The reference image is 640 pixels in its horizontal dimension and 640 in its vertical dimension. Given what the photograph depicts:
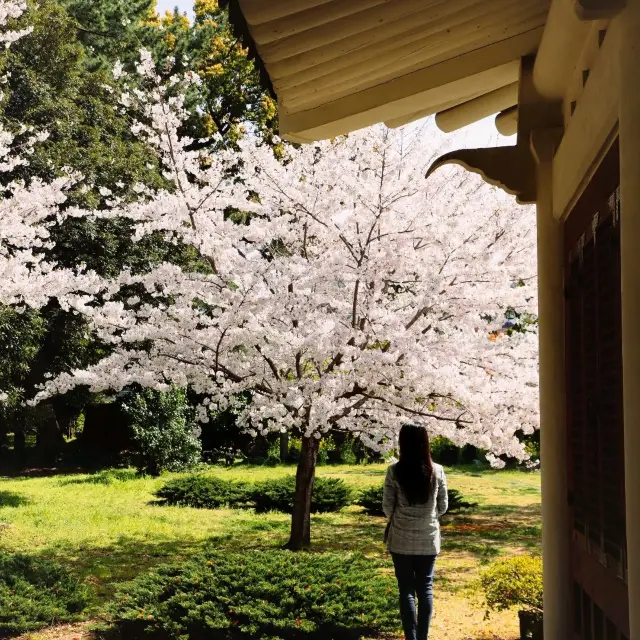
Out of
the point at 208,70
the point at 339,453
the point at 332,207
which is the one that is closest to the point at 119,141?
the point at 208,70

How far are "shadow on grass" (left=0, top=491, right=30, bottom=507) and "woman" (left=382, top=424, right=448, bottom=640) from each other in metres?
9.97

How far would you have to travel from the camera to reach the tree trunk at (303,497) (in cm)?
855

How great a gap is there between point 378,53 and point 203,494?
10.8m

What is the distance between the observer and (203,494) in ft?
40.6

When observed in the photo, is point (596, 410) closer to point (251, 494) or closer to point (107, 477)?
point (251, 494)

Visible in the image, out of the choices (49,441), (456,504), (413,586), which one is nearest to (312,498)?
(456,504)

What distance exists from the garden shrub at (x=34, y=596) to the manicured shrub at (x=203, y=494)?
5233 mm

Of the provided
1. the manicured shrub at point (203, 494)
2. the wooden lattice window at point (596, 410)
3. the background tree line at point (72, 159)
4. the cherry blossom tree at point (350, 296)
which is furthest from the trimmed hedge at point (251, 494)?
the wooden lattice window at point (596, 410)

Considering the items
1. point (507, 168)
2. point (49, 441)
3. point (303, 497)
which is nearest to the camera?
point (507, 168)

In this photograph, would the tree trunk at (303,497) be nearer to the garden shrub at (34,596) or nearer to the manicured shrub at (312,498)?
the garden shrub at (34,596)

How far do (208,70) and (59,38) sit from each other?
6131 mm

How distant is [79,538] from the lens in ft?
33.2

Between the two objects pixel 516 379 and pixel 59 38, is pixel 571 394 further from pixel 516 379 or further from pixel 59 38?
pixel 59 38

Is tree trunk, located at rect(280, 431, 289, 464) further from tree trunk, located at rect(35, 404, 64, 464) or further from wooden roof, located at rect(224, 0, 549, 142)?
wooden roof, located at rect(224, 0, 549, 142)
